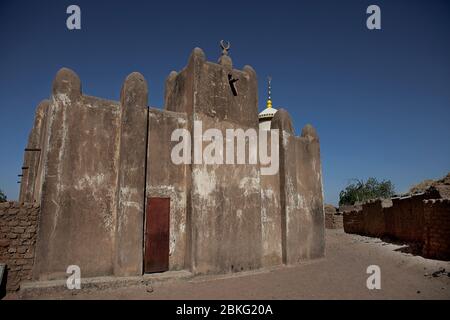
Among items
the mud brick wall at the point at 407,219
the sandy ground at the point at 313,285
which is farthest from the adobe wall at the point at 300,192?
the mud brick wall at the point at 407,219

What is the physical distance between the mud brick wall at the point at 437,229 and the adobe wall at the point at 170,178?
25.0ft

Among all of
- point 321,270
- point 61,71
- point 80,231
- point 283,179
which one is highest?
point 61,71

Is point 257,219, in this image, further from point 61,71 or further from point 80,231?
point 61,71

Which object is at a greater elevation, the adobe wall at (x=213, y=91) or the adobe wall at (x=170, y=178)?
the adobe wall at (x=213, y=91)

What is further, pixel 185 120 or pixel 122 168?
pixel 185 120

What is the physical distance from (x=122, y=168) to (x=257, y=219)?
4.39 m

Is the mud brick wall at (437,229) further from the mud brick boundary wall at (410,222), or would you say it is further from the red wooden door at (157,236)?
the red wooden door at (157,236)

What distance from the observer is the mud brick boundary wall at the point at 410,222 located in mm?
9398

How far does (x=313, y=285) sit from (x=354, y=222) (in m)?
13.8

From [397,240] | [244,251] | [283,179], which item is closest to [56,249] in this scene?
[244,251]

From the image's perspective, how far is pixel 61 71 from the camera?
25.2ft
